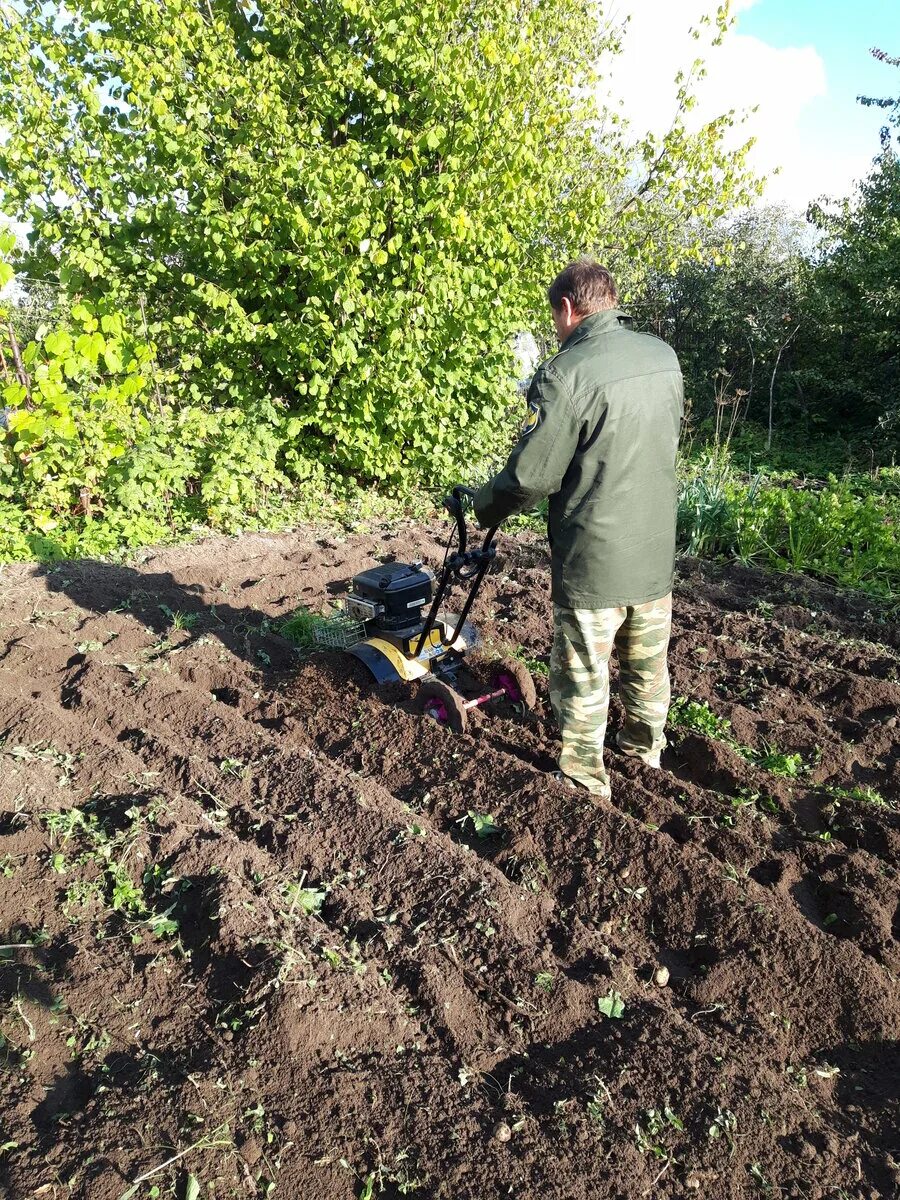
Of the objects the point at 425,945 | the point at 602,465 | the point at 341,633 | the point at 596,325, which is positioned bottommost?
the point at 425,945

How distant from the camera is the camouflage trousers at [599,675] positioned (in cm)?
377

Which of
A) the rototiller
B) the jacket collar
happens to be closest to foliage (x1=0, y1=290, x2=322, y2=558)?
the rototiller

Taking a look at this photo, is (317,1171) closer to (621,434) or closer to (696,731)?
(621,434)

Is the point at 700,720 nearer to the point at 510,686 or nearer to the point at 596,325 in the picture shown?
the point at 510,686

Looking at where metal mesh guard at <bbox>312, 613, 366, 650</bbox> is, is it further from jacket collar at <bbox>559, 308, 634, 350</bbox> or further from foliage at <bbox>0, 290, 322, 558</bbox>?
foliage at <bbox>0, 290, 322, 558</bbox>

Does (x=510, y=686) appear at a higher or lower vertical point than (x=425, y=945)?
higher

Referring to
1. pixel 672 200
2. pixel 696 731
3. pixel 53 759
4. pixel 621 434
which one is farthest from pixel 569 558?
pixel 672 200

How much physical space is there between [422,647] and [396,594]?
0.34 m

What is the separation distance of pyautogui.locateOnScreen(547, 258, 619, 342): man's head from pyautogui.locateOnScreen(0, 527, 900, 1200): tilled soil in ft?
6.80

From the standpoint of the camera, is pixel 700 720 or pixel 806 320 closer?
pixel 700 720

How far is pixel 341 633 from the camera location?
5160 millimetres

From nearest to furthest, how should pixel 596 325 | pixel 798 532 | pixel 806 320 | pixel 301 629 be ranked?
pixel 596 325 < pixel 301 629 < pixel 798 532 < pixel 806 320

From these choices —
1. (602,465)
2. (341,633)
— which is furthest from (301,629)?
(602,465)

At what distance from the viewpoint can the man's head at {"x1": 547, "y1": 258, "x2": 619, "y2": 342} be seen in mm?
3416
